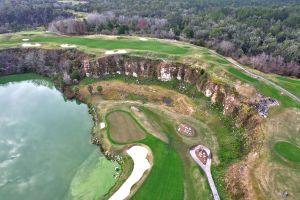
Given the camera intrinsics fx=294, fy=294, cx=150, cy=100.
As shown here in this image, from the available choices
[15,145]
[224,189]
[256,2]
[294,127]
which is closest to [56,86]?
[15,145]

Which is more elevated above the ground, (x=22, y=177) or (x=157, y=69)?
(x=157, y=69)

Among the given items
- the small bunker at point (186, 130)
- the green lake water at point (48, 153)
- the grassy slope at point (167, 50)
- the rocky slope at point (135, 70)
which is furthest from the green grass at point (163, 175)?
the grassy slope at point (167, 50)

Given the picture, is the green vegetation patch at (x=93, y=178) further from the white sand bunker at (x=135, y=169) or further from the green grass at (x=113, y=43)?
the green grass at (x=113, y=43)

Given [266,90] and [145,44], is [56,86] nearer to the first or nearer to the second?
[145,44]

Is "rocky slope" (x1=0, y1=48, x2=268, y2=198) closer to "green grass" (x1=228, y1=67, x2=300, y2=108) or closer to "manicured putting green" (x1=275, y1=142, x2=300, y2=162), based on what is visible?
"green grass" (x1=228, y1=67, x2=300, y2=108)

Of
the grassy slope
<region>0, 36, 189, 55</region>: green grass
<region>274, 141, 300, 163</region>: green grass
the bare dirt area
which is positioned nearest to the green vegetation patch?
the bare dirt area

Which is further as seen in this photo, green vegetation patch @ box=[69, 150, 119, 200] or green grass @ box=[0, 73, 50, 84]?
green grass @ box=[0, 73, 50, 84]

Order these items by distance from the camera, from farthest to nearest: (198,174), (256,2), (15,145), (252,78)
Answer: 1. (256,2)
2. (252,78)
3. (15,145)
4. (198,174)
